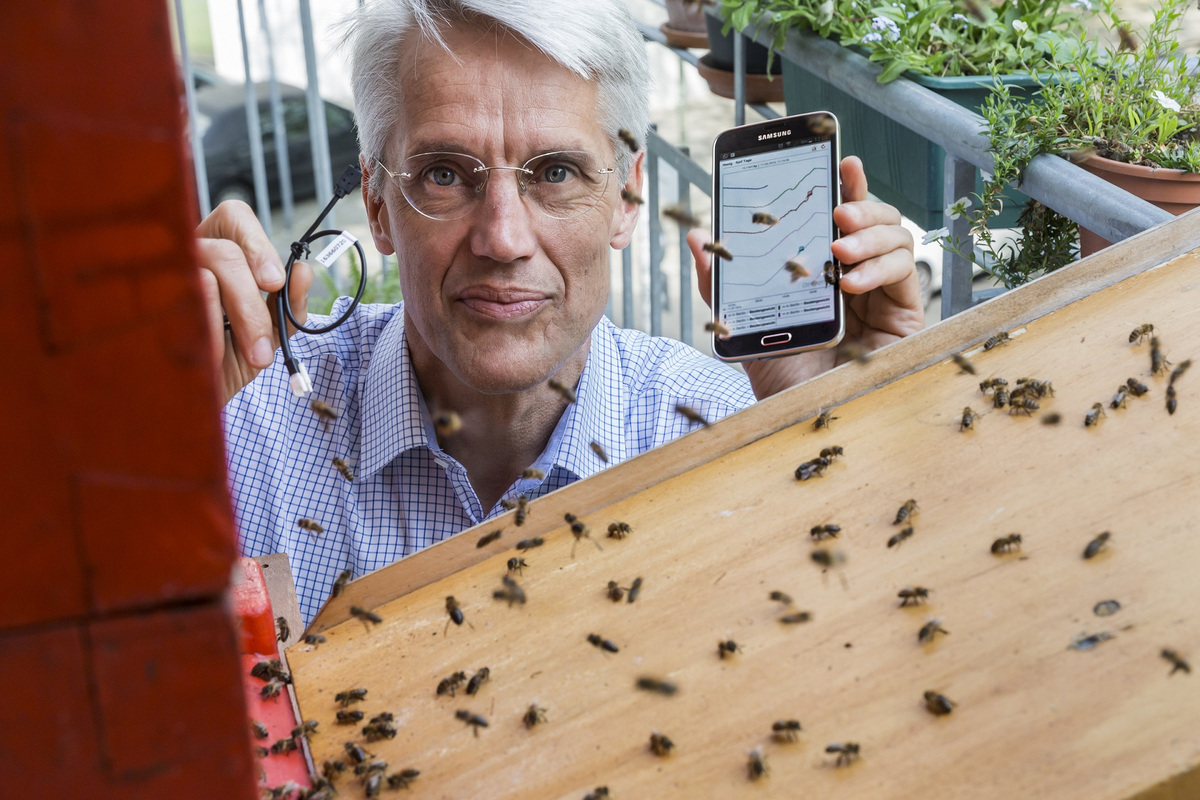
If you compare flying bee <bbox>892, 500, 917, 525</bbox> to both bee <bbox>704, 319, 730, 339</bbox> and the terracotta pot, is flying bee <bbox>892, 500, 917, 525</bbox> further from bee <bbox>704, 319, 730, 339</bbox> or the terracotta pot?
the terracotta pot

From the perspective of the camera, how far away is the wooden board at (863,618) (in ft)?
2.56

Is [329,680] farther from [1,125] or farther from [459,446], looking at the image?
[459,446]

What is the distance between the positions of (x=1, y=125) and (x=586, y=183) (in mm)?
1829

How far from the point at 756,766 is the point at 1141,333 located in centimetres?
69

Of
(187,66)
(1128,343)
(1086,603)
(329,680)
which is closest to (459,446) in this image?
(329,680)

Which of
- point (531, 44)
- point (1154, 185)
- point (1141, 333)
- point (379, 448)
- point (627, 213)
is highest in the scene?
point (531, 44)

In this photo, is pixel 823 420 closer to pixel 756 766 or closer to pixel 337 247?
pixel 756 766

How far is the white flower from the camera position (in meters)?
1.92

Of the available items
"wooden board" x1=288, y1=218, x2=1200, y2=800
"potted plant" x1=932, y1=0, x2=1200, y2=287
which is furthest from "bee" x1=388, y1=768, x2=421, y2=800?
"potted plant" x1=932, y1=0, x2=1200, y2=287

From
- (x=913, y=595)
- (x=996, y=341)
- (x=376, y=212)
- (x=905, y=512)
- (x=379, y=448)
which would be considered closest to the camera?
(x=913, y=595)

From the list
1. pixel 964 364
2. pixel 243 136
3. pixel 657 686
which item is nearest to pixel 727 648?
pixel 657 686

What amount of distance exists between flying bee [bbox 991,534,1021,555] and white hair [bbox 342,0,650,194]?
1.45m

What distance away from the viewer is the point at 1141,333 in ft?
3.76

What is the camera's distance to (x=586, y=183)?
85.5 inches
